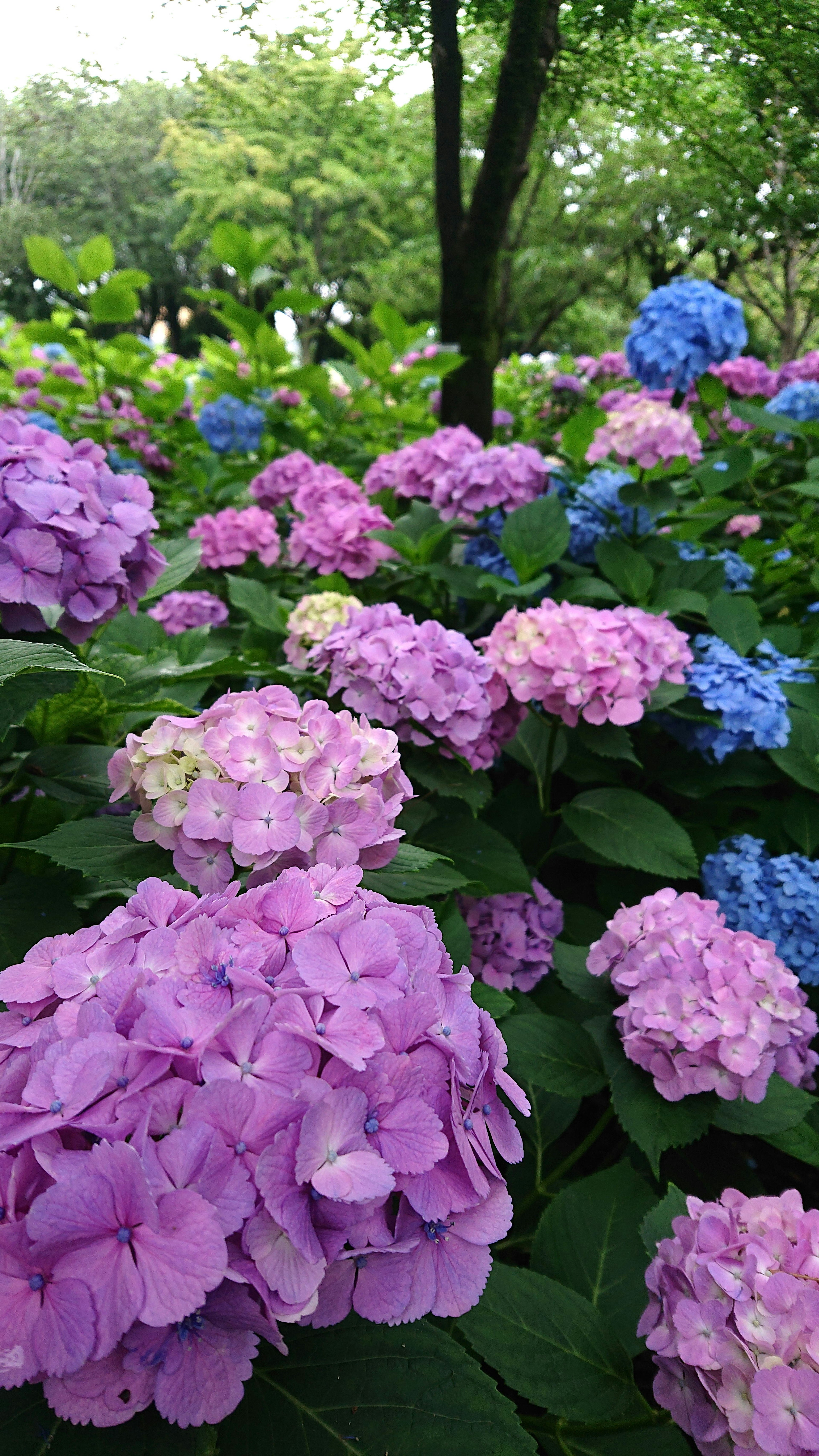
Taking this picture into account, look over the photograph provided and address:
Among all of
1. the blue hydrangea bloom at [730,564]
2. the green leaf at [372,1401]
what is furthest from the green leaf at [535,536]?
the green leaf at [372,1401]

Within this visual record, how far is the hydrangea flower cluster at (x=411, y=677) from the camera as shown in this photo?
1631 millimetres

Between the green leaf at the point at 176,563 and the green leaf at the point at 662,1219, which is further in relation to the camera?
the green leaf at the point at 176,563

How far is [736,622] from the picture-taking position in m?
2.25

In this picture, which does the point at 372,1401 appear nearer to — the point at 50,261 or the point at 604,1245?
the point at 604,1245

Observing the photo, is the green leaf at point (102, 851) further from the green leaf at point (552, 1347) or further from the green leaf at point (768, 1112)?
the green leaf at point (768, 1112)

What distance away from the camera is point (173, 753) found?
117 cm

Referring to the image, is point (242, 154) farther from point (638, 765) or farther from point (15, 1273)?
point (15, 1273)

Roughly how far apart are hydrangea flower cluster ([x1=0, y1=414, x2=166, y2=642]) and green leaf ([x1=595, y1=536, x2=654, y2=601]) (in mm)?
1259

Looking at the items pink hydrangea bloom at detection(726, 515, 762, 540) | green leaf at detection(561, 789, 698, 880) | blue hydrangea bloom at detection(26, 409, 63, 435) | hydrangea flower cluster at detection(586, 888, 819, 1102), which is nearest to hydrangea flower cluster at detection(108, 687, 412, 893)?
hydrangea flower cluster at detection(586, 888, 819, 1102)

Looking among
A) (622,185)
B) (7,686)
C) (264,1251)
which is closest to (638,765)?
(7,686)

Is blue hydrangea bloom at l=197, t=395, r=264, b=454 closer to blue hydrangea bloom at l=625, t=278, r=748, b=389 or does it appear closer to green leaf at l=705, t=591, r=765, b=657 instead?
blue hydrangea bloom at l=625, t=278, r=748, b=389

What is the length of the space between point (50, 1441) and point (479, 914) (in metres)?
1.32

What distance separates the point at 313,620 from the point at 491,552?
0.66 m

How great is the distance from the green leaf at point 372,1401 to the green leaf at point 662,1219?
52 cm
